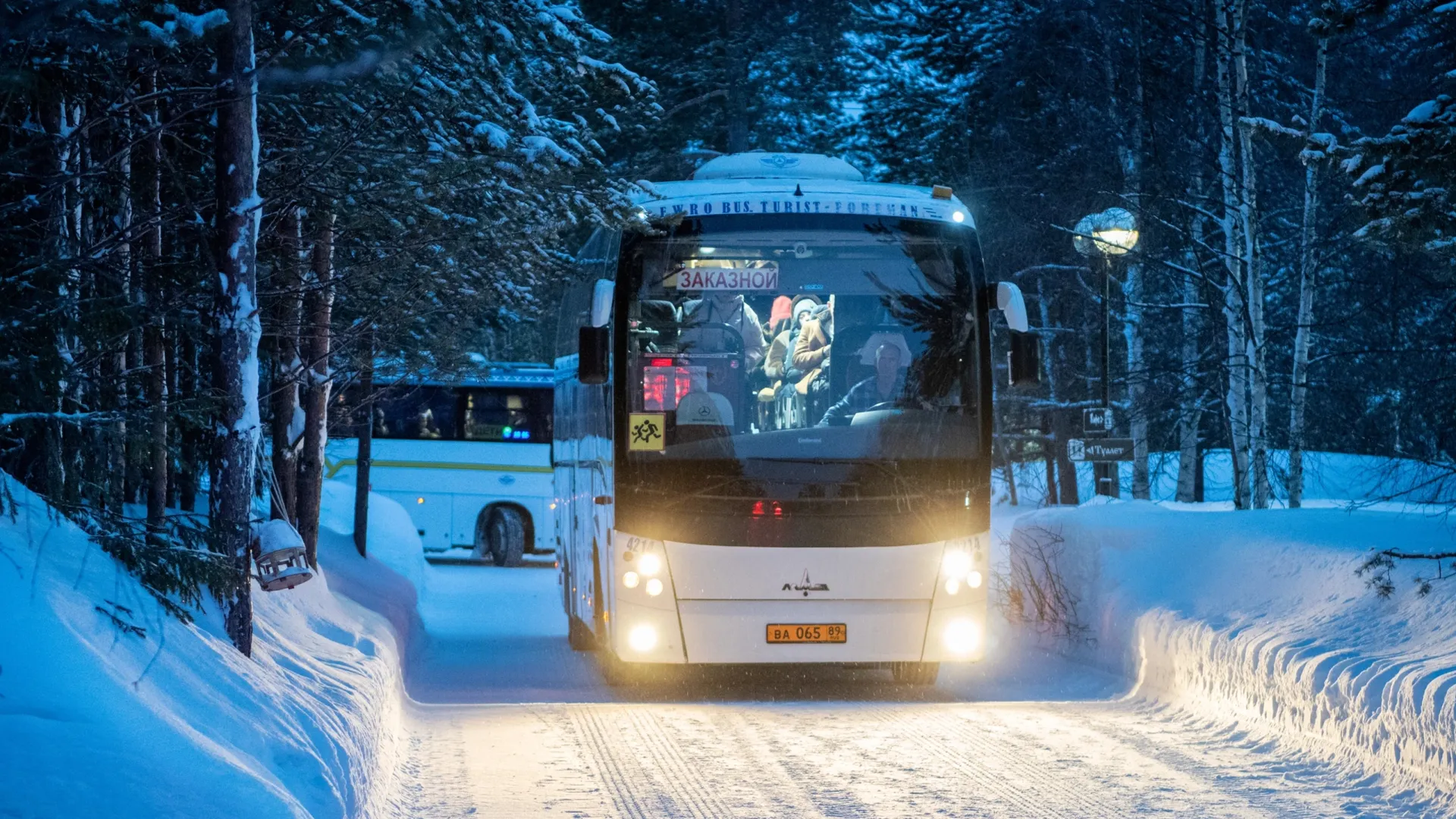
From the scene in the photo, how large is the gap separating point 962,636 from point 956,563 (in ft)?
1.67

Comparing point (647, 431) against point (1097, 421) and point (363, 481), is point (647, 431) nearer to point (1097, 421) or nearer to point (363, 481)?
point (1097, 421)

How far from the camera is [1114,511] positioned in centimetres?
1620

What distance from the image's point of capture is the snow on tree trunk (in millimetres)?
14508

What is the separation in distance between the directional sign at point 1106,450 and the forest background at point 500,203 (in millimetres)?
1944

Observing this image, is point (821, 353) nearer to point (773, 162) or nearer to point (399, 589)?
point (773, 162)

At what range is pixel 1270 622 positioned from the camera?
1134 centimetres

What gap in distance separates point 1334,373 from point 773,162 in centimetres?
1563

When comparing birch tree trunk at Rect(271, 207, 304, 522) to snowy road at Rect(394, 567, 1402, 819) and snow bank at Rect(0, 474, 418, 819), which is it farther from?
snow bank at Rect(0, 474, 418, 819)

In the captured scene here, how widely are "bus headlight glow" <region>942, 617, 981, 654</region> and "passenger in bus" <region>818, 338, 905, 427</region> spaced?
163cm

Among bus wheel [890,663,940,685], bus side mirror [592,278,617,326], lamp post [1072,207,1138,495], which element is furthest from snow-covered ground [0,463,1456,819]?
lamp post [1072,207,1138,495]

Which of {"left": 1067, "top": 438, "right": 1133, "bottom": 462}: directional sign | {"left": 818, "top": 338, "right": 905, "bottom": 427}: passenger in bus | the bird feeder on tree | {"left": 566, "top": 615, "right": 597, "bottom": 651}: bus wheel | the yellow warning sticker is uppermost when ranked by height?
{"left": 818, "top": 338, "right": 905, "bottom": 427}: passenger in bus

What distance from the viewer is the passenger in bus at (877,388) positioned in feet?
39.4

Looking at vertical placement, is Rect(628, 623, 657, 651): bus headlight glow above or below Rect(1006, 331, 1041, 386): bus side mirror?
below

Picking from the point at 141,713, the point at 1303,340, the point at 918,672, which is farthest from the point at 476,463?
the point at 141,713
